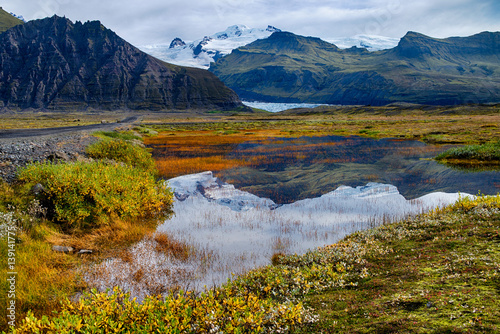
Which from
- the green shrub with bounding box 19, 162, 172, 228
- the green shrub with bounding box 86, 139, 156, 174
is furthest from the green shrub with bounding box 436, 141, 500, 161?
the green shrub with bounding box 19, 162, 172, 228

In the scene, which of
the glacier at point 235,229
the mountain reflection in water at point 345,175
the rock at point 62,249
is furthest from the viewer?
the mountain reflection in water at point 345,175

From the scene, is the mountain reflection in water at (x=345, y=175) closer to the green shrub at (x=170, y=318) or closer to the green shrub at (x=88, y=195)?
the green shrub at (x=88, y=195)

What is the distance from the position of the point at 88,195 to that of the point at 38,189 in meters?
1.93

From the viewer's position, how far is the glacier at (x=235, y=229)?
32.0 ft

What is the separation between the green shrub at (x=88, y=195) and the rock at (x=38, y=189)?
0.40 ft

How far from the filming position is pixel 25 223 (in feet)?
36.3

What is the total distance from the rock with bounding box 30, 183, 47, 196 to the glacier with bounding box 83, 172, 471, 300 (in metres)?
4.91

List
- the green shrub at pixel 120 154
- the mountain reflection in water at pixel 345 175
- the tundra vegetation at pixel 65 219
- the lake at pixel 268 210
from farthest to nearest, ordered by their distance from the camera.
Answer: the green shrub at pixel 120 154 < the mountain reflection in water at pixel 345 175 < the lake at pixel 268 210 < the tundra vegetation at pixel 65 219

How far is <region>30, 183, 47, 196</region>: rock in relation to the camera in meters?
12.7

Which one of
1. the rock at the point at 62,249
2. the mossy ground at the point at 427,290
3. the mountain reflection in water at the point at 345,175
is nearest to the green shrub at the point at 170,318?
the mossy ground at the point at 427,290

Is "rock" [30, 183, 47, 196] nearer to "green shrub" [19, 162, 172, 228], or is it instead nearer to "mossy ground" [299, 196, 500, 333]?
"green shrub" [19, 162, 172, 228]

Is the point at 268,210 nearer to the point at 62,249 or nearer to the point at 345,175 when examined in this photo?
the point at 62,249

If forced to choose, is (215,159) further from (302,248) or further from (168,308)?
(168,308)

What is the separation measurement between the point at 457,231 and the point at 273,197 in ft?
37.8
